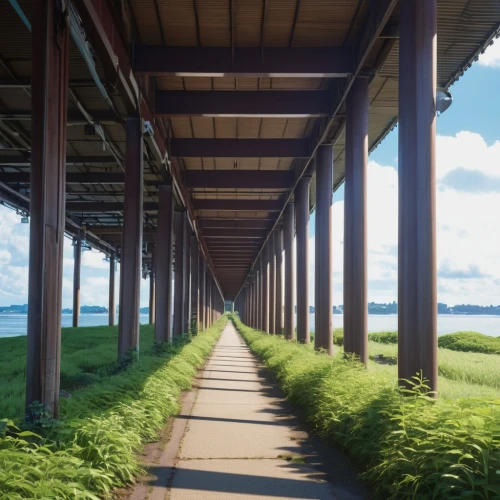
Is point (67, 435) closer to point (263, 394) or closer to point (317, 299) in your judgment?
point (263, 394)

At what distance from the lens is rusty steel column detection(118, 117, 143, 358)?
12.9 metres

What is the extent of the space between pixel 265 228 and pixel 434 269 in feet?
88.9

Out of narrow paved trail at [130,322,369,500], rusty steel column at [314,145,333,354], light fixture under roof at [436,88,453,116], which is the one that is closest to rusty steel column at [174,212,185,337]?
rusty steel column at [314,145,333,354]

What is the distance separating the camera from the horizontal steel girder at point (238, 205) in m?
27.1

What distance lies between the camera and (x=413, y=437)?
16.3 ft

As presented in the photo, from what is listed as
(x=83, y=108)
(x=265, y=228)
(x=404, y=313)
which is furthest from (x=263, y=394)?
(x=265, y=228)

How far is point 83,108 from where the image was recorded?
14.9 metres

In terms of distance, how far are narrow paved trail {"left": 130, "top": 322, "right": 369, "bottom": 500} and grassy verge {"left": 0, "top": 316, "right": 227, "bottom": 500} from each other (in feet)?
0.99

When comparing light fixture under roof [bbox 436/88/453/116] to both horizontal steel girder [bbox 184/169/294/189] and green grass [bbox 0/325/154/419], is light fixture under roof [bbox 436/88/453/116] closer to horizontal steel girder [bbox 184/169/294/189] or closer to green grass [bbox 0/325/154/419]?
green grass [bbox 0/325/154/419]

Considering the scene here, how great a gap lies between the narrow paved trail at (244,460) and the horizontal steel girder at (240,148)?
915 cm

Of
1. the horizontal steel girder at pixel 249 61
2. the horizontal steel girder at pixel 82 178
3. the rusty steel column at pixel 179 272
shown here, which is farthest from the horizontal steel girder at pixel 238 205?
the horizontal steel girder at pixel 249 61

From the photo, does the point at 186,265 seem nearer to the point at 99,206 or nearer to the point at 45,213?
the point at 99,206

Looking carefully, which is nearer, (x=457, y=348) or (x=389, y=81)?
(x=389, y=81)

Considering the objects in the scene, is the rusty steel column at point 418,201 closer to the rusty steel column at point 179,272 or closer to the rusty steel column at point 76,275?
the rusty steel column at point 179,272
